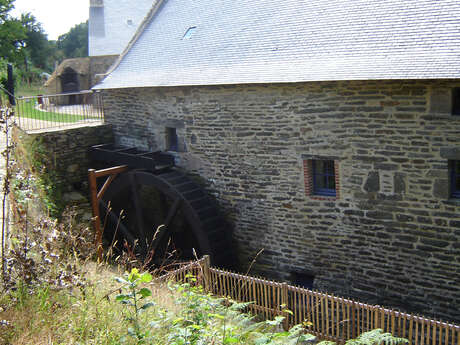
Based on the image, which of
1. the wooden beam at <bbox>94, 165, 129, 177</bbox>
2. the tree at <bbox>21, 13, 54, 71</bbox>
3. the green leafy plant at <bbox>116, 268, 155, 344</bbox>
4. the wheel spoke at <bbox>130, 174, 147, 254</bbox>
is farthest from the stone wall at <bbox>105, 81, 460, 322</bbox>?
the tree at <bbox>21, 13, 54, 71</bbox>

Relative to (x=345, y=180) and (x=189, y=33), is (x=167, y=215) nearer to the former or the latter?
(x=345, y=180)

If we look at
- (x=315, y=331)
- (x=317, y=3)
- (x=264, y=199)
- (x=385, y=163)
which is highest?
(x=317, y=3)

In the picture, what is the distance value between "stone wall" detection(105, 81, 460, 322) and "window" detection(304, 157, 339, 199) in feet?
0.39

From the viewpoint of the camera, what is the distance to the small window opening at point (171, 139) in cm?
1096

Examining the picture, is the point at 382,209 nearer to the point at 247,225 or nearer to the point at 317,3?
the point at 247,225

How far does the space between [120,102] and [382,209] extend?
271 inches

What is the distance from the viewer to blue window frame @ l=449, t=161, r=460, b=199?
7150 millimetres

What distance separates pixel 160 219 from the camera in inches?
456

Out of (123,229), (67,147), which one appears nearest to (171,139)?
(123,229)

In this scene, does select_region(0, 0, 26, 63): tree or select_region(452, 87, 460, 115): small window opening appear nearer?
select_region(452, 87, 460, 115): small window opening

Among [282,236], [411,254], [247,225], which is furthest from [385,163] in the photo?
[247,225]

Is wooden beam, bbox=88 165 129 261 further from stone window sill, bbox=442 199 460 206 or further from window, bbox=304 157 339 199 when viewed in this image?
stone window sill, bbox=442 199 460 206

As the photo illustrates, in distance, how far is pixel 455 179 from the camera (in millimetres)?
7184

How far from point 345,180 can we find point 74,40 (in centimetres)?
5147
